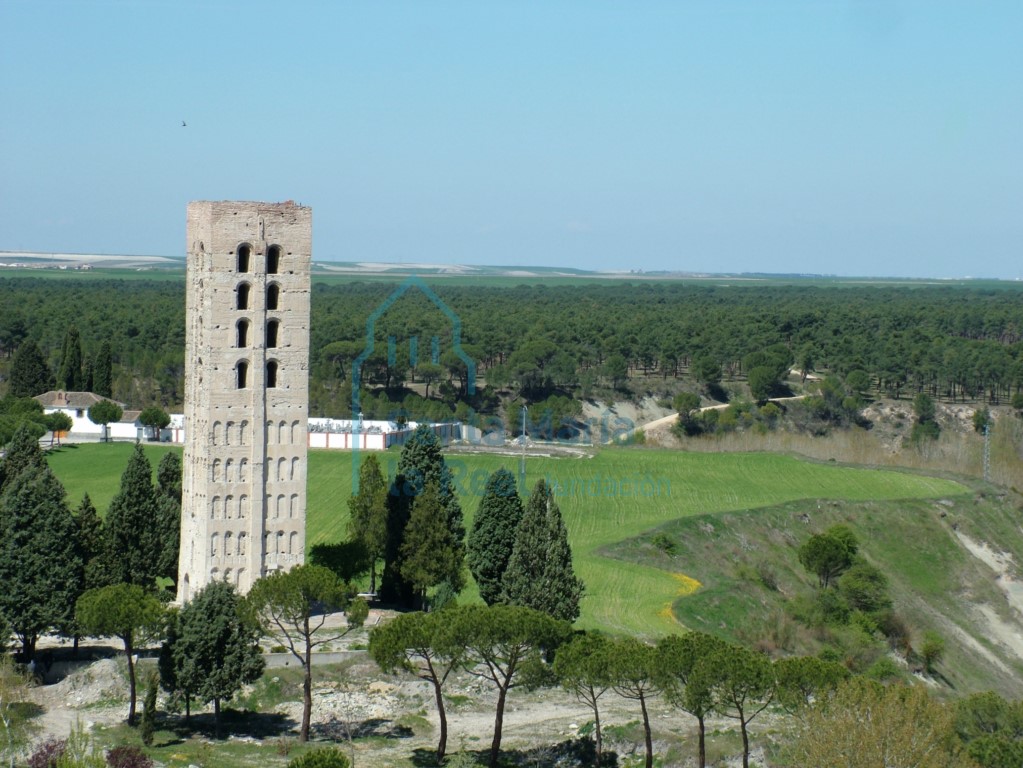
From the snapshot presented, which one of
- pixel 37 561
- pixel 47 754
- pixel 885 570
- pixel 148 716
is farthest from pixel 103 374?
pixel 47 754

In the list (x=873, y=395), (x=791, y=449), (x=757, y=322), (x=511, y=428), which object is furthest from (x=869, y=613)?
(x=757, y=322)

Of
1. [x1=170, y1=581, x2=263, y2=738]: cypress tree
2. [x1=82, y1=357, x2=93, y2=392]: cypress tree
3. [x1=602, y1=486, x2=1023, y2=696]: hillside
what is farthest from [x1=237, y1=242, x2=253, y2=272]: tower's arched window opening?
[x1=82, y1=357, x2=93, y2=392]: cypress tree

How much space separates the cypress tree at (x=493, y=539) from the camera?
43.3 metres

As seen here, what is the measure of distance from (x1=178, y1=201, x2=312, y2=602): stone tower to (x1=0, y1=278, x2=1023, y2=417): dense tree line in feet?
171

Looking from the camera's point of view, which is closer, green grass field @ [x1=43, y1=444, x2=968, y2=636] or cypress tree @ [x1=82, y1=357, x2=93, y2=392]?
green grass field @ [x1=43, y1=444, x2=968, y2=636]

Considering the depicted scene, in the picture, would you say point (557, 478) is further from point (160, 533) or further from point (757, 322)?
point (757, 322)

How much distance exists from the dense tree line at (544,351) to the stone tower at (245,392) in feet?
171

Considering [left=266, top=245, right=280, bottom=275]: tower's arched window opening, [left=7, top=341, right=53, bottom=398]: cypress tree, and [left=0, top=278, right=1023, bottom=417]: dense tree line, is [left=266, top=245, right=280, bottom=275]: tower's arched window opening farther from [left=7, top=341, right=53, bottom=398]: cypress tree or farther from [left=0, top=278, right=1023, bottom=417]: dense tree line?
[left=0, top=278, right=1023, bottom=417]: dense tree line


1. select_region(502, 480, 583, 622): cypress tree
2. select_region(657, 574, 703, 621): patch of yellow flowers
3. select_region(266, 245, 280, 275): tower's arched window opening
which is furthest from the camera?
select_region(657, 574, 703, 621): patch of yellow flowers

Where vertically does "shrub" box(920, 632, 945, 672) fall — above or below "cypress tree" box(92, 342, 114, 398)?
below

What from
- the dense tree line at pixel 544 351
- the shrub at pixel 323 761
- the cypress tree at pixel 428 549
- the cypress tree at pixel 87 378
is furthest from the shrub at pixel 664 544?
the cypress tree at pixel 87 378

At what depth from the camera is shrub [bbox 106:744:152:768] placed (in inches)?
1118

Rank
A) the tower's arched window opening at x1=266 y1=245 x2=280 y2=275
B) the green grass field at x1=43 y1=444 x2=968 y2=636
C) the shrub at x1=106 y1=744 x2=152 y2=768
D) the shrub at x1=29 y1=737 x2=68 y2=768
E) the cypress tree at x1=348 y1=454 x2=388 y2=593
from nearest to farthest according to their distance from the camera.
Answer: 1. the shrub at x1=29 y1=737 x2=68 y2=768
2. the shrub at x1=106 y1=744 x2=152 y2=768
3. the tower's arched window opening at x1=266 y1=245 x2=280 y2=275
4. the cypress tree at x1=348 y1=454 x2=388 y2=593
5. the green grass field at x1=43 y1=444 x2=968 y2=636

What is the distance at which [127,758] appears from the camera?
94.4 feet
